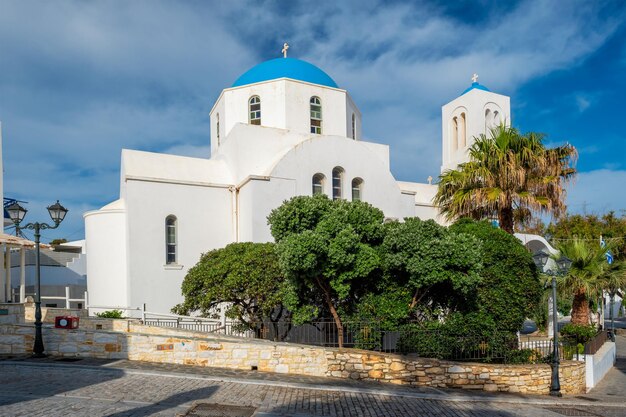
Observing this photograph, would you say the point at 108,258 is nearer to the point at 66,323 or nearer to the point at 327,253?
the point at 66,323

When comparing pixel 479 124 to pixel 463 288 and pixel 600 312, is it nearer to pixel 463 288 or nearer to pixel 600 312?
A: pixel 600 312

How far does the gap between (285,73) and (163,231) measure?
367 inches

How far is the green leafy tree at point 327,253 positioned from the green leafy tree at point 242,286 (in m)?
1.53

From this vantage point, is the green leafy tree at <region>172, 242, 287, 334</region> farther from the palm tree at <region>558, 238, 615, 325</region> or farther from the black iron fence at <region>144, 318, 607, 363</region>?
the palm tree at <region>558, 238, 615, 325</region>

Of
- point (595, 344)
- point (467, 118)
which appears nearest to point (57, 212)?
point (595, 344)

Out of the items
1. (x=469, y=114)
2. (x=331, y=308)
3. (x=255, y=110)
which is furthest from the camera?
(x=469, y=114)

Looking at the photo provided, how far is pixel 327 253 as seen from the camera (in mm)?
11664

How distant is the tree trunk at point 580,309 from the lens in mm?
17500

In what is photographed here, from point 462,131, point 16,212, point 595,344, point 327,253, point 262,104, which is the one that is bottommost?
point 595,344

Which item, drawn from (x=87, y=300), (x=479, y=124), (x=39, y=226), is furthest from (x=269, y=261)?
(x=479, y=124)

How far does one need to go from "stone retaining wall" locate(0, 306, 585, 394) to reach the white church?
18.7 ft

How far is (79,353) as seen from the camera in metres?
11.6

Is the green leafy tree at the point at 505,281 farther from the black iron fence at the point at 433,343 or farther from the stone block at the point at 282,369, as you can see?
the stone block at the point at 282,369

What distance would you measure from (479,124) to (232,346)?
21.7 m
